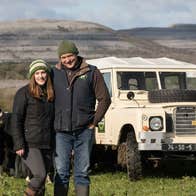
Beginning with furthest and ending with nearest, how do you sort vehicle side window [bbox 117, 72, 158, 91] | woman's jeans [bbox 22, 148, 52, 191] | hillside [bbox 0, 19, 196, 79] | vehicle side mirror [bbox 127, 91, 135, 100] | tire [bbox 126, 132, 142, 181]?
hillside [bbox 0, 19, 196, 79], vehicle side window [bbox 117, 72, 158, 91], vehicle side mirror [bbox 127, 91, 135, 100], tire [bbox 126, 132, 142, 181], woman's jeans [bbox 22, 148, 52, 191]

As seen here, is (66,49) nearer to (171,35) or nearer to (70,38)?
(70,38)

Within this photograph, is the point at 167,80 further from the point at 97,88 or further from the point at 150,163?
the point at 97,88

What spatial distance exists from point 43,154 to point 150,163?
497cm

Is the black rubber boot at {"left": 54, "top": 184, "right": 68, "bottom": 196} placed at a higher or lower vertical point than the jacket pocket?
lower

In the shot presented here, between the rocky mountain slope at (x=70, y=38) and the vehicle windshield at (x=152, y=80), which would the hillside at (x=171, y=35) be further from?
the vehicle windshield at (x=152, y=80)

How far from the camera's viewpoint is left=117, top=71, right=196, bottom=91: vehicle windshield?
11109 mm

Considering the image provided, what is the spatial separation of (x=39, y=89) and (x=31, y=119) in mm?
279

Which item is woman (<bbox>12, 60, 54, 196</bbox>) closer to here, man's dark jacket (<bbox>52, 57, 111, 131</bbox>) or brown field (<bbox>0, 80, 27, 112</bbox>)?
man's dark jacket (<bbox>52, 57, 111, 131</bbox>)

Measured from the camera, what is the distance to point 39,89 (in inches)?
254

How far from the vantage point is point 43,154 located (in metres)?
6.53

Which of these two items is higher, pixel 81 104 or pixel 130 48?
pixel 130 48

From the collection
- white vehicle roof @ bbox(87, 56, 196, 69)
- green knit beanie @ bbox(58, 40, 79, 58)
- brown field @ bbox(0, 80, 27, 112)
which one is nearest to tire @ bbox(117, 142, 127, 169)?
white vehicle roof @ bbox(87, 56, 196, 69)

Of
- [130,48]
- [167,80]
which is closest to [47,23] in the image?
[130,48]

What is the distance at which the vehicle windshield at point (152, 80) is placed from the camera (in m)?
11.1
